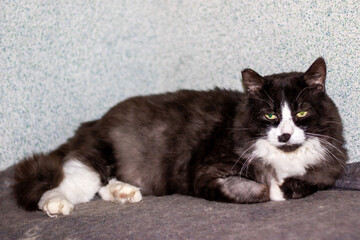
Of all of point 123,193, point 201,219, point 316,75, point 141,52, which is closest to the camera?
point 201,219

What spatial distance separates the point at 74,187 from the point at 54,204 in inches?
10.0

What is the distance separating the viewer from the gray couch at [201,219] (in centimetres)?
180

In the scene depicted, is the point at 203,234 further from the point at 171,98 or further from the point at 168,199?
the point at 171,98

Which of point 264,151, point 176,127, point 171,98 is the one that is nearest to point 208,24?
point 171,98

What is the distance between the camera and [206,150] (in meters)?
2.56

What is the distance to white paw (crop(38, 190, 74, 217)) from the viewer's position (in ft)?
7.59

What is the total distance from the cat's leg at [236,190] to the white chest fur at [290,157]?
141 millimetres

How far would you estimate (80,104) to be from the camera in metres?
3.30

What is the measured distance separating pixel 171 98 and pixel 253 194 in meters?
0.90

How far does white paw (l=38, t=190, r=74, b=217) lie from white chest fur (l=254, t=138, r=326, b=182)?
1.06 meters

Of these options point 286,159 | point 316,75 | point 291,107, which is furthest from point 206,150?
point 316,75

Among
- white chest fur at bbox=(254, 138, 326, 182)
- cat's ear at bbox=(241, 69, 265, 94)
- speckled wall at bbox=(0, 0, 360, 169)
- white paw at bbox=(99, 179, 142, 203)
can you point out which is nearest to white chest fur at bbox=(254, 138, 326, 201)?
white chest fur at bbox=(254, 138, 326, 182)

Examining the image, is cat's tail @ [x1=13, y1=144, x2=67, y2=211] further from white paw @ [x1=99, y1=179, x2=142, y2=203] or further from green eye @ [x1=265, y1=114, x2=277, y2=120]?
green eye @ [x1=265, y1=114, x2=277, y2=120]

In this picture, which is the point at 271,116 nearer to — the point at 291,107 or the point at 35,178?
the point at 291,107
